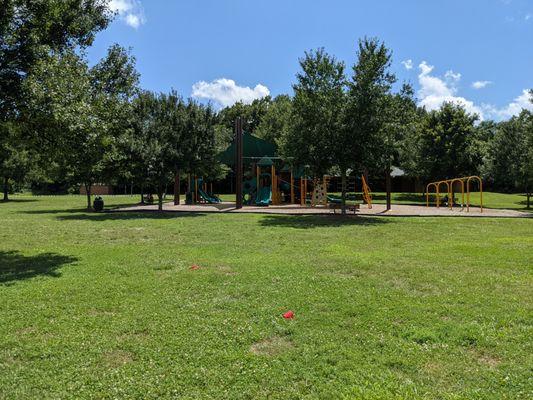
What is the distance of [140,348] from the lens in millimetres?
4391

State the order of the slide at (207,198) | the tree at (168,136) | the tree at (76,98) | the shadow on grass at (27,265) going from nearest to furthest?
1. the shadow on grass at (27,265)
2. the tree at (76,98)
3. the tree at (168,136)
4. the slide at (207,198)

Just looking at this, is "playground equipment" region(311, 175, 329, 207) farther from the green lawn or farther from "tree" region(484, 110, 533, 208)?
"tree" region(484, 110, 533, 208)

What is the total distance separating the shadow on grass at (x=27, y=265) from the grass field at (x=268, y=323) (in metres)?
0.04

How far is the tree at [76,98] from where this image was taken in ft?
28.3

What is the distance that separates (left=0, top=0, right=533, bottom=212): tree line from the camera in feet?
29.8

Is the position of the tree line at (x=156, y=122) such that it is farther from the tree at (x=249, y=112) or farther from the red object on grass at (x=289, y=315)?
the tree at (x=249, y=112)

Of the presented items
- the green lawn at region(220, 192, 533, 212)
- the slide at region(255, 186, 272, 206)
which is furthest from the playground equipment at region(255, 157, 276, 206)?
the green lawn at region(220, 192, 533, 212)

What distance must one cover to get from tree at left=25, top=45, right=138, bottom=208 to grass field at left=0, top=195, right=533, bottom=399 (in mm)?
2530

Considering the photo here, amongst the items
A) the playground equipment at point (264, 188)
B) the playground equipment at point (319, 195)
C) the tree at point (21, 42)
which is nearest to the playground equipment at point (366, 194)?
the playground equipment at point (319, 195)

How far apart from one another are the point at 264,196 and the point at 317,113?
1151cm

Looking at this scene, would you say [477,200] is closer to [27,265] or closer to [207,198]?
[207,198]

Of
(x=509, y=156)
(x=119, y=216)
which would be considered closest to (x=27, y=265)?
(x=119, y=216)

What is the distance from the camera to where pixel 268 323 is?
5105mm

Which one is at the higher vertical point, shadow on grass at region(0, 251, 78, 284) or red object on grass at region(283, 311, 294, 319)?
shadow on grass at region(0, 251, 78, 284)
